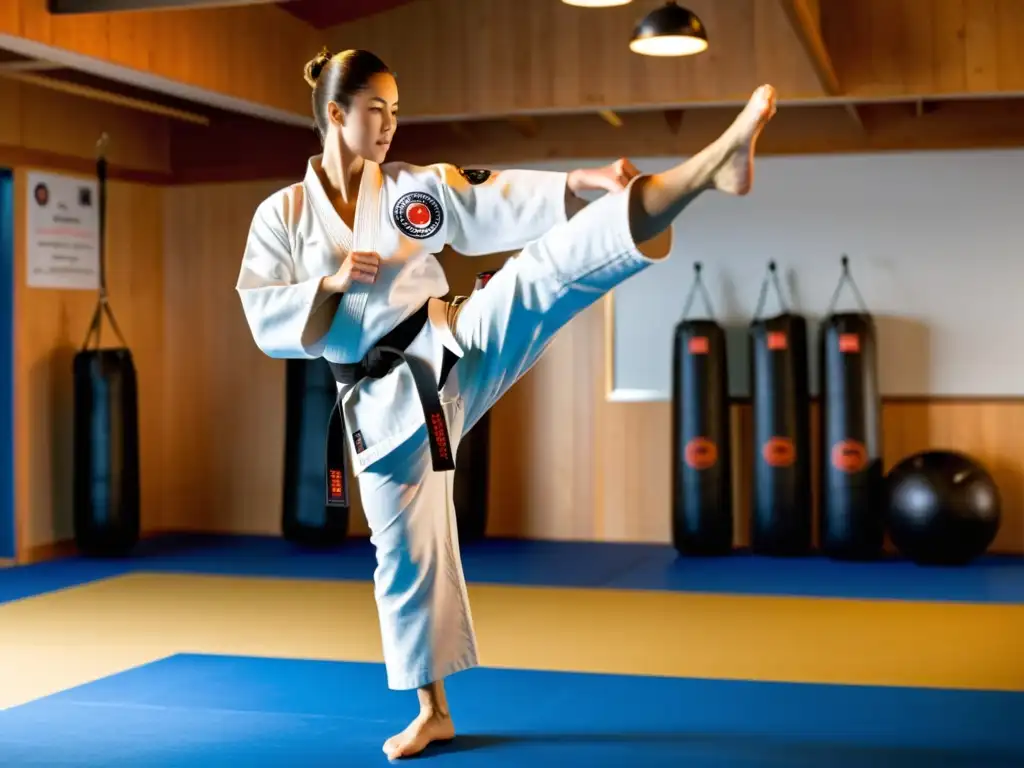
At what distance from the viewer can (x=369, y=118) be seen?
3146 millimetres

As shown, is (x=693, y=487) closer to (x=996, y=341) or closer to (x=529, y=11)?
(x=996, y=341)

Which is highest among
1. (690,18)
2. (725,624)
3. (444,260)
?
(690,18)

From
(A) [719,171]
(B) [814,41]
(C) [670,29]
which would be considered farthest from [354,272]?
(B) [814,41]

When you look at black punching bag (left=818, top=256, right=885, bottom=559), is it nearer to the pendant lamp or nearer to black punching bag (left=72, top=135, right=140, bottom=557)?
the pendant lamp

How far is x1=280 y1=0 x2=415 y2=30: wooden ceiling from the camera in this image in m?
6.70

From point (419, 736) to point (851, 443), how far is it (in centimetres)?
388

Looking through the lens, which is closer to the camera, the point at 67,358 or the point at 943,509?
the point at 943,509

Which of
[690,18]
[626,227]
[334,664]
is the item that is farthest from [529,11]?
[626,227]

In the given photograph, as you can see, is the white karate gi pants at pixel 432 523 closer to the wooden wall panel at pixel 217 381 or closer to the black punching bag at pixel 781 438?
the black punching bag at pixel 781 438

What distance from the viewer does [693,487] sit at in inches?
266

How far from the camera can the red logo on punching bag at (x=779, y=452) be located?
6.66m

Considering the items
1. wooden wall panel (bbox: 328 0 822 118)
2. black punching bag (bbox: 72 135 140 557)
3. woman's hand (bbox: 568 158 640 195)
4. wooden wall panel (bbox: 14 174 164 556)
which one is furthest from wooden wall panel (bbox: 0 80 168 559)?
→ woman's hand (bbox: 568 158 640 195)

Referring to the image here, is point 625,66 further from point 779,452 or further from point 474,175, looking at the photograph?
point 474,175

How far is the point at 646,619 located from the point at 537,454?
2398 mm
